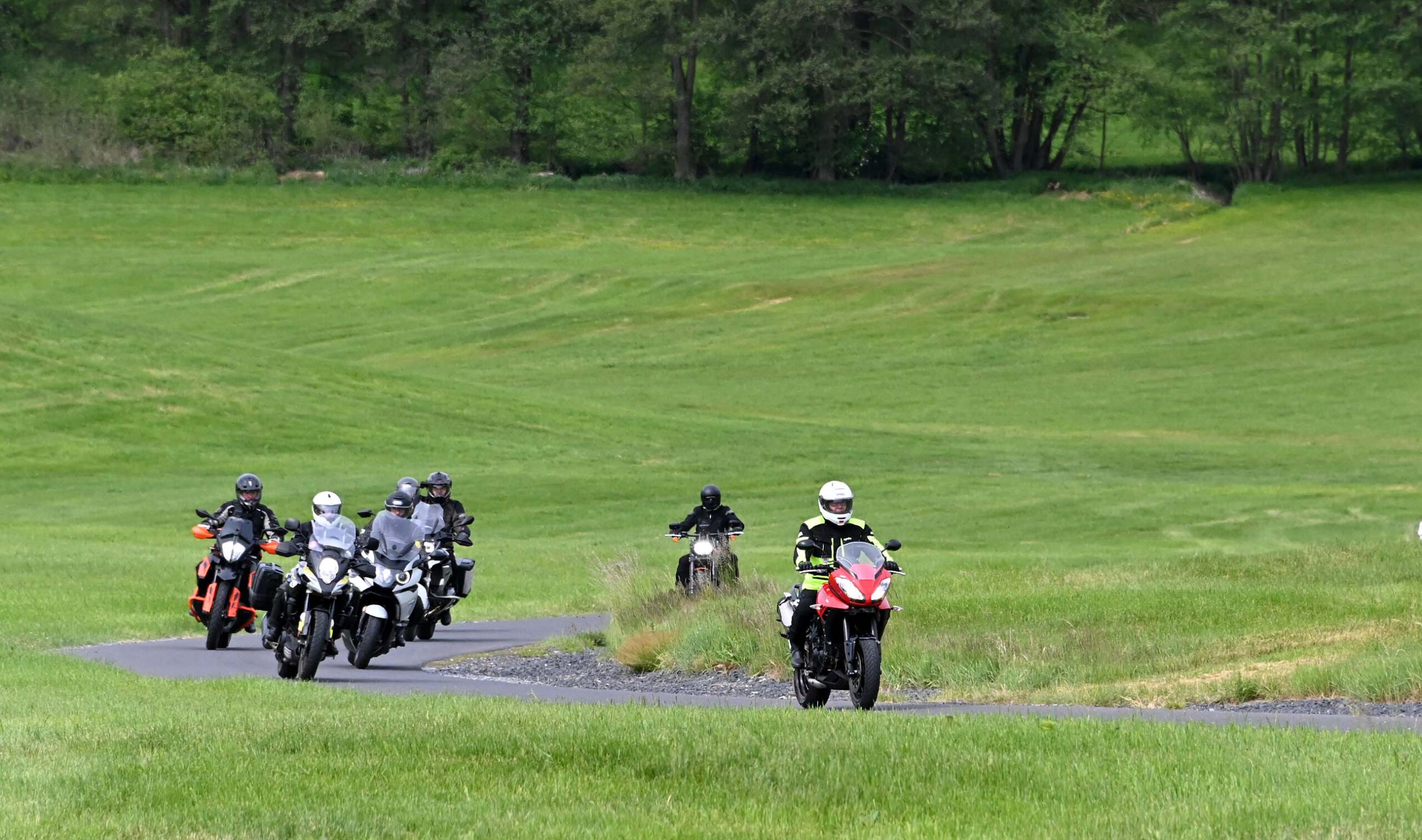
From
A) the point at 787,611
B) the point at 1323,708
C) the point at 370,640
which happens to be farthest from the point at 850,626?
the point at 370,640

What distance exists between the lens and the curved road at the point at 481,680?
43.8 ft

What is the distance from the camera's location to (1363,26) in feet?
289

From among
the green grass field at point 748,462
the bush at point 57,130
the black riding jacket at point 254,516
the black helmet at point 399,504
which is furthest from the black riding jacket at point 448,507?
the bush at point 57,130

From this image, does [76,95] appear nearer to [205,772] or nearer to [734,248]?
[734,248]

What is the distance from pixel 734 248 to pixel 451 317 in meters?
16.2

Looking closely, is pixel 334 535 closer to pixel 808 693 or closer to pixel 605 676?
pixel 605 676

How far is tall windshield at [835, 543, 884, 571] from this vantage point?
14289 millimetres

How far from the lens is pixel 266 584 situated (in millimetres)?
20188

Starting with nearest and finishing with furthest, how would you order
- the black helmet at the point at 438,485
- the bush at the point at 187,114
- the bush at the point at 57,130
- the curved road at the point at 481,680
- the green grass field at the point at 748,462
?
the green grass field at the point at 748,462
the curved road at the point at 481,680
the black helmet at the point at 438,485
the bush at the point at 57,130
the bush at the point at 187,114

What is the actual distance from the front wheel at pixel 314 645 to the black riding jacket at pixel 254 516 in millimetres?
3415

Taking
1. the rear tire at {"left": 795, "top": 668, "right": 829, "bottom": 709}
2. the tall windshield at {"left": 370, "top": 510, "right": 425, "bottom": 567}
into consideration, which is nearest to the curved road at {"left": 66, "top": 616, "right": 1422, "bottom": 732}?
the rear tire at {"left": 795, "top": 668, "right": 829, "bottom": 709}

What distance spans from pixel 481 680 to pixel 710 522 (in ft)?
14.9

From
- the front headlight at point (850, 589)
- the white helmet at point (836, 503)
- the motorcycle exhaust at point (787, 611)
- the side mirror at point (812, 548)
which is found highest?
the white helmet at point (836, 503)

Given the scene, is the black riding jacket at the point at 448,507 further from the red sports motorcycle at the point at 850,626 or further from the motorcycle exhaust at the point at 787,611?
the red sports motorcycle at the point at 850,626
